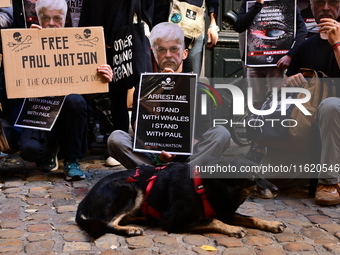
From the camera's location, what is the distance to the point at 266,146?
4.27 metres

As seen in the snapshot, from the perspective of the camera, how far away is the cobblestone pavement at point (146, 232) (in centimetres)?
281

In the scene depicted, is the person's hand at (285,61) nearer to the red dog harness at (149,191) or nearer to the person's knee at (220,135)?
the person's knee at (220,135)

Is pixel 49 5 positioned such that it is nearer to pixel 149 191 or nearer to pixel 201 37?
pixel 201 37

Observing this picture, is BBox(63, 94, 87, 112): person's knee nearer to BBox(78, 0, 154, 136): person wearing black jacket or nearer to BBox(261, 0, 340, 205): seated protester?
BBox(78, 0, 154, 136): person wearing black jacket

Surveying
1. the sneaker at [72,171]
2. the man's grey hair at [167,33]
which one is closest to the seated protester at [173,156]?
the man's grey hair at [167,33]

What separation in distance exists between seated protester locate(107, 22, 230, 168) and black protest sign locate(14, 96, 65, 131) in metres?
0.69

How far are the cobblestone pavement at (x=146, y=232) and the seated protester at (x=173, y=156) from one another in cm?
53

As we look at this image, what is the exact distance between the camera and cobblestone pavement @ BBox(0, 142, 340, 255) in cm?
281

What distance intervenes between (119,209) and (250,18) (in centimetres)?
276

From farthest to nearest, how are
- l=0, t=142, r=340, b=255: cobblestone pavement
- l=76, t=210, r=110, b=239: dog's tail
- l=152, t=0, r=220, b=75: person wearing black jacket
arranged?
l=152, t=0, r=220, b=75: person wearing black jacket → l=76, t=210, r=110, b=239: dog's tail → l=0, t=142, r=340, b=255: cobblestone pavement

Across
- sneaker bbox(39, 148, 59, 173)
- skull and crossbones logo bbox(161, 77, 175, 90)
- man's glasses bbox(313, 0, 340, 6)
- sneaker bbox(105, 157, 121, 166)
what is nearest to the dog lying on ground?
skull and crossbones logo bbox(161, 77, 175, 90)

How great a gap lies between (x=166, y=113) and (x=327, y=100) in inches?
52.2

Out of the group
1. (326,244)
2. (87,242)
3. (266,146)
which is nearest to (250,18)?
(266,146)

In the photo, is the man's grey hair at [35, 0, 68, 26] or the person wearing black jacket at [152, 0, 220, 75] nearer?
the man's grey hair at [35, 0, 68, 26]
